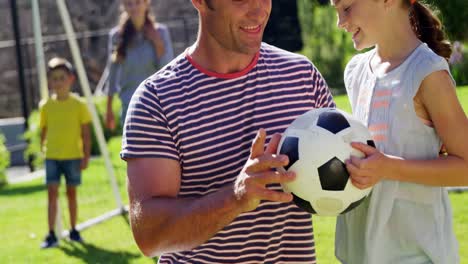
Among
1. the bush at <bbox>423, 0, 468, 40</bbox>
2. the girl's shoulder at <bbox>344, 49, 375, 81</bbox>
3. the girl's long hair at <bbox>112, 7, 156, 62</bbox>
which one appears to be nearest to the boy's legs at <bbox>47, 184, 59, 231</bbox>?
the girl's long hair at <bbox>112, 7, 156, 62</bbox>

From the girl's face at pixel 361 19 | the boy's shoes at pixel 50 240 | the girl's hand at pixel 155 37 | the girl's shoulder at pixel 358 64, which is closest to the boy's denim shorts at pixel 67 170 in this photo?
the boy's shoes at pixel 50 240

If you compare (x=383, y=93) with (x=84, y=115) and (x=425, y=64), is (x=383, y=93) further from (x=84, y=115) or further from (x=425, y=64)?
(x=84, y=115)

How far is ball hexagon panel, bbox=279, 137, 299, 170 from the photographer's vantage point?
125 inches

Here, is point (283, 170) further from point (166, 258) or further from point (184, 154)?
point (166, 258)

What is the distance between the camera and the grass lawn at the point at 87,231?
26.2 ft

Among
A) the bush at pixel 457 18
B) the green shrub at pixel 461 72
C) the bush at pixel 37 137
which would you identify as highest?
the bush at pixel 457 18

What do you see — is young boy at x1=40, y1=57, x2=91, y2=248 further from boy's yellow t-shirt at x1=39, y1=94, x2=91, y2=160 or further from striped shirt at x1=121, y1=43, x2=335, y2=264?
striped shirt at x1=121, y1=43, x2=335, y2=264

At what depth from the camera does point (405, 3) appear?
13.0 feet

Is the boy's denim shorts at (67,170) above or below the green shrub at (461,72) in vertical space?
above

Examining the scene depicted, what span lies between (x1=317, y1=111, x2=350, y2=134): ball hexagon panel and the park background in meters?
3.78

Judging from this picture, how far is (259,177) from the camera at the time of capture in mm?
2830

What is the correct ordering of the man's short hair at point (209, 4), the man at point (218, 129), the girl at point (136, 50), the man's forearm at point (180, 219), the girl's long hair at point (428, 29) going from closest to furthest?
the man's forearm at point (180, 219)
the man at point (218, 129)
the man's short hair at point (209, 4)
the girl's long hair at point (428, 29)
the girl at point (136, 50)

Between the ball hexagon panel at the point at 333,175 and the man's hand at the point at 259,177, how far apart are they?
345mm

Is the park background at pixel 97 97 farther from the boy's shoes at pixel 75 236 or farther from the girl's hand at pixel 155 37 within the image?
the girl's hand at pixel 155 37
